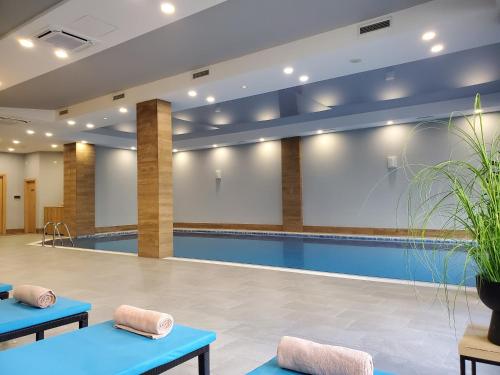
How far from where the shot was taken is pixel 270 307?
4012mm

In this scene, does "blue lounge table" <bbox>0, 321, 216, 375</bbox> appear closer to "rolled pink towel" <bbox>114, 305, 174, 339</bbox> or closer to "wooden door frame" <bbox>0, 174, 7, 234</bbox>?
"rolled pink towel" <bbox>114, 305, 174, 339</bbox>

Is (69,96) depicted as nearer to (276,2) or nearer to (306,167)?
(276,2)

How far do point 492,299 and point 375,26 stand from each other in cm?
427

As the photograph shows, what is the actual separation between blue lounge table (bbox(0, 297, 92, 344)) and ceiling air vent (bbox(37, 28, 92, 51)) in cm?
338

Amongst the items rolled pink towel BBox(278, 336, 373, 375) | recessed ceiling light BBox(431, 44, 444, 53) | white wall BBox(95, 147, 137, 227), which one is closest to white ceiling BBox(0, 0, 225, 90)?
recessed ceiling light BBox(431, 44, 444, 53)

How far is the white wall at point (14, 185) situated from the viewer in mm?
14406

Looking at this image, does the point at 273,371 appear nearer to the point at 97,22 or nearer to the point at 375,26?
the point at 97,22

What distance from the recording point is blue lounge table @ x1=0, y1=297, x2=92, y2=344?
2.35 meters

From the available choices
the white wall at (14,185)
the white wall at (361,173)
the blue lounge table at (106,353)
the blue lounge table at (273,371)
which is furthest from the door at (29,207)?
the blue lounge table at (273,371)

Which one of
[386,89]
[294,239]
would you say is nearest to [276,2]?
[386,89]

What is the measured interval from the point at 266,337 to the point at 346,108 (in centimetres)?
786

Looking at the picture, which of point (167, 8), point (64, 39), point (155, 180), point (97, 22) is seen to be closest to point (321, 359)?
point (167, 8)

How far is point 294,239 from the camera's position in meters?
11.5

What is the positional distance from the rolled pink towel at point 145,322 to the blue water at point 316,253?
413 centimetres
